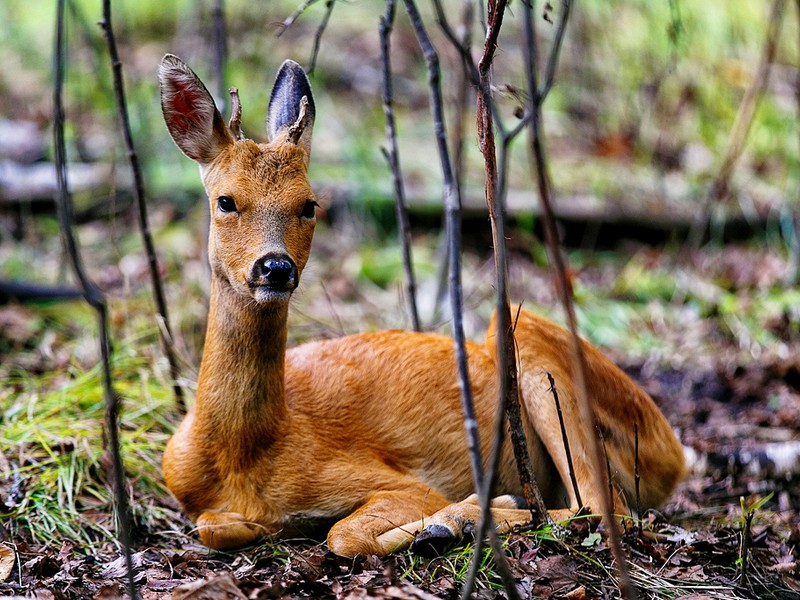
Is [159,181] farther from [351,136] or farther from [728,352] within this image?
[728,352]

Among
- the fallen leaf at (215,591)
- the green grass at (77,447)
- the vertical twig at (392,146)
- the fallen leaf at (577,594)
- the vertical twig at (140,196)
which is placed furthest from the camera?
the vertical twig at (140,196)

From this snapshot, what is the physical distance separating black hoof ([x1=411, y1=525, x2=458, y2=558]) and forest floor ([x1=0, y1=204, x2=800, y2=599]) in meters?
0.05

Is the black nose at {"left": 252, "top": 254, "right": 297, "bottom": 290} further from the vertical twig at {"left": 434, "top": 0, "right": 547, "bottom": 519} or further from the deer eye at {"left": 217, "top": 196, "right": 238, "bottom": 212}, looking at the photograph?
the vertical twig at {"left": 434, "top": 0, "right": 547, "bottom": 519}

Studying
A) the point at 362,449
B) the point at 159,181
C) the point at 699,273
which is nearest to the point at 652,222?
the point at 699,273

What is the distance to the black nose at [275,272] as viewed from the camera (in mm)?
3475

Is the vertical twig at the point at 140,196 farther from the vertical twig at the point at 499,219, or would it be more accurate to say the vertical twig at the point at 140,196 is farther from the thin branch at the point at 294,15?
the vertical twig at the point at 499,219

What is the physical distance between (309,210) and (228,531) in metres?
1.29

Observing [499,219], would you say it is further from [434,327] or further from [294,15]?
[434,327]

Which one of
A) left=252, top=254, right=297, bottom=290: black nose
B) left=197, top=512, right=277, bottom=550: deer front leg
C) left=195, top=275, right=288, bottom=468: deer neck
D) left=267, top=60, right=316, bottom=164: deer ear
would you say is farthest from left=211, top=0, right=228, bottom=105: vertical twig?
left=197, top=512, right=277, bottom=550: deer front leg

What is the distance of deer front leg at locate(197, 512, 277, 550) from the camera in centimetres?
373

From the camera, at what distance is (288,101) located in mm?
4219

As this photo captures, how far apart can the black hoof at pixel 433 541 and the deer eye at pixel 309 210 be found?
1288 millimetres

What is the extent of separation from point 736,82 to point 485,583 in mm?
8800

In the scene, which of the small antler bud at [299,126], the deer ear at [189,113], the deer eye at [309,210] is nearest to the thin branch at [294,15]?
the small antler bud at [299,126]
